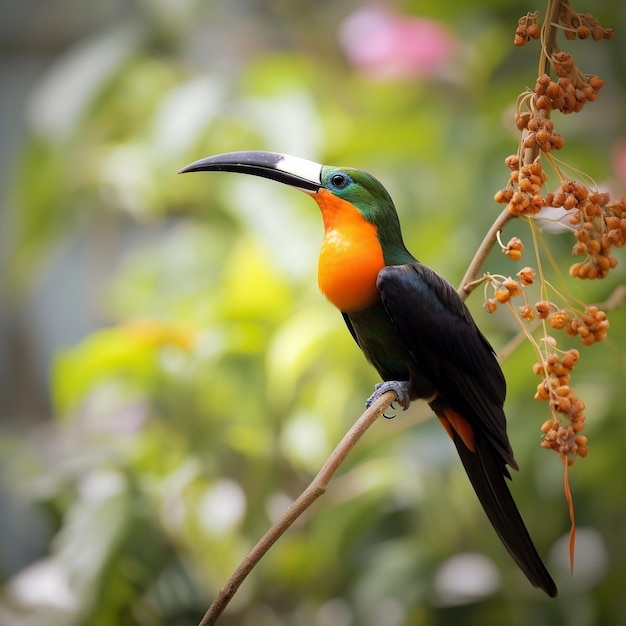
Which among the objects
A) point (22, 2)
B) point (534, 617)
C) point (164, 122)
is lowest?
point (534, 617)

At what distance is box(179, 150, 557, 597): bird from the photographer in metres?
0.44

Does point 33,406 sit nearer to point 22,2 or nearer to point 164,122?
point 22,2

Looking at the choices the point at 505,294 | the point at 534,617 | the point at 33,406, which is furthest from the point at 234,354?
the point at 33,406

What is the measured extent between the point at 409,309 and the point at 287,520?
0.44ft

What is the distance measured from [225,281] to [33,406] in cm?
126

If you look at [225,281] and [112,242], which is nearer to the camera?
[225,281]

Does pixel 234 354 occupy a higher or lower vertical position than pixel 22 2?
lower

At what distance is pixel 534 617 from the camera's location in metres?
1.09

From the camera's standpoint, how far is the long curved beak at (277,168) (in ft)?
1.46

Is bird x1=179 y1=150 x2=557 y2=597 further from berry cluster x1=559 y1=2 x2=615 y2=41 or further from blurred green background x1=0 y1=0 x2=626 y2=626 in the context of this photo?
blurred green background x1=0 y1=0 x2=626 y2=626

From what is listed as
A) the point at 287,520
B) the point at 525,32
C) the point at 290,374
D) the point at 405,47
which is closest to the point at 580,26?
the point at 525,32

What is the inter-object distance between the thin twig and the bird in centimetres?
7

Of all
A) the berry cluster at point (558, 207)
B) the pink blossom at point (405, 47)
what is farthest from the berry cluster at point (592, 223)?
the pink blossom at point (405, 47)

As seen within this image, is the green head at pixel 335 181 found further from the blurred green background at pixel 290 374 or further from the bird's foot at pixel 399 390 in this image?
the blurred green background at pixel 290 374
